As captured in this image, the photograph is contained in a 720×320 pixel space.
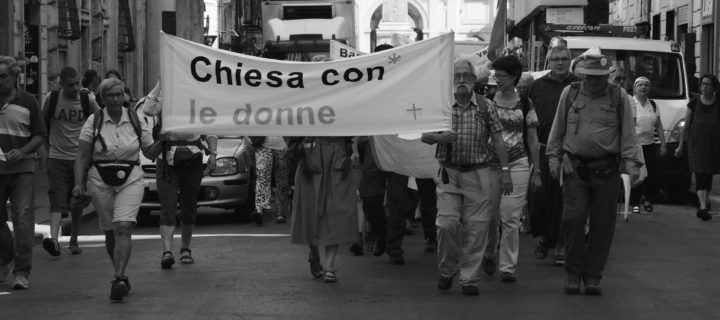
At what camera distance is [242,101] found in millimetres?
11578

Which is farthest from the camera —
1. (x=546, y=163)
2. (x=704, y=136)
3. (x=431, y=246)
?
(x=704, y=136)

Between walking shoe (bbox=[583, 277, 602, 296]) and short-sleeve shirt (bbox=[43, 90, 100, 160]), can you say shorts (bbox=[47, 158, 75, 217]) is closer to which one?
short-sleeve shirt (bbox=[43, 90, 100, 160])

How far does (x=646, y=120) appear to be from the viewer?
18781mm

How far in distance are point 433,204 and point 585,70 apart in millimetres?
3942

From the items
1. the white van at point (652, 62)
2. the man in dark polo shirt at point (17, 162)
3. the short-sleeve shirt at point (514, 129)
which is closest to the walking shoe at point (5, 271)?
the man in dark polo shirt at point (17, 162)

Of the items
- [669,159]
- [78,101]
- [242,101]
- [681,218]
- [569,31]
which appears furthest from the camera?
[569,31]

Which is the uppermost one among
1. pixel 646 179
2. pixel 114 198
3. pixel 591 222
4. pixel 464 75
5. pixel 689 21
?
pixel 689 21

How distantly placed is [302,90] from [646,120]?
8199mm

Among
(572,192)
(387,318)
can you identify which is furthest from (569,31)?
(387,318)

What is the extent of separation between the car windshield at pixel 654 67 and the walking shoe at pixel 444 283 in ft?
39.8

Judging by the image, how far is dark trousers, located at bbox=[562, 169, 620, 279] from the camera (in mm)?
11023

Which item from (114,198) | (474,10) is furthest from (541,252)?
(474,10)

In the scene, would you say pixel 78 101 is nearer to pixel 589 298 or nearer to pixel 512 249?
pixel 512 249

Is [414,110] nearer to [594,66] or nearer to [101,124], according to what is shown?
[594,66]
